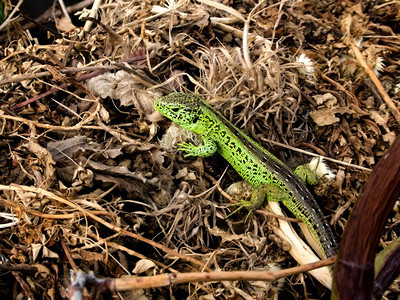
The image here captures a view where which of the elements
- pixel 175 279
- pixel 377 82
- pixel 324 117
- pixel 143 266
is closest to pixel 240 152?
pixel 324 117

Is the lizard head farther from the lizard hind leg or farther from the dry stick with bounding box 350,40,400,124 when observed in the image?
the dry stick with bounding box 350,40,400,124

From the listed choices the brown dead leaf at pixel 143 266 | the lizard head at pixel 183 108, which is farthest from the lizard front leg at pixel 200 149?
the brown dead leaf at pixel 143 266

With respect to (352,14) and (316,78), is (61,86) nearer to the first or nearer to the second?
(316,78)

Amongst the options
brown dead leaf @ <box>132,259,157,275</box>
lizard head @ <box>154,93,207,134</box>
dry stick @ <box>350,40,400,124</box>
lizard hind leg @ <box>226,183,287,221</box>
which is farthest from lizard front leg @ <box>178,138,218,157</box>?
dry stick @ <box>350,40,400,124</box>

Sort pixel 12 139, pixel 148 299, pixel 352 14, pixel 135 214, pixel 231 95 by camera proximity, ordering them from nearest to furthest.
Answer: pixel 148 299 < pixel 135 214 < pixel 12 139 < pixel 231 95 < pixel 352 14

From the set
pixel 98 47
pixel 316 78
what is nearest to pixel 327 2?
pixel 316 78

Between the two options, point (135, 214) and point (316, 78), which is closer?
point (135, 214)

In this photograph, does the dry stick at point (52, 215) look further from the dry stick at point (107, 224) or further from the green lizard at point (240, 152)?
the green lizard at point (240, 152)
